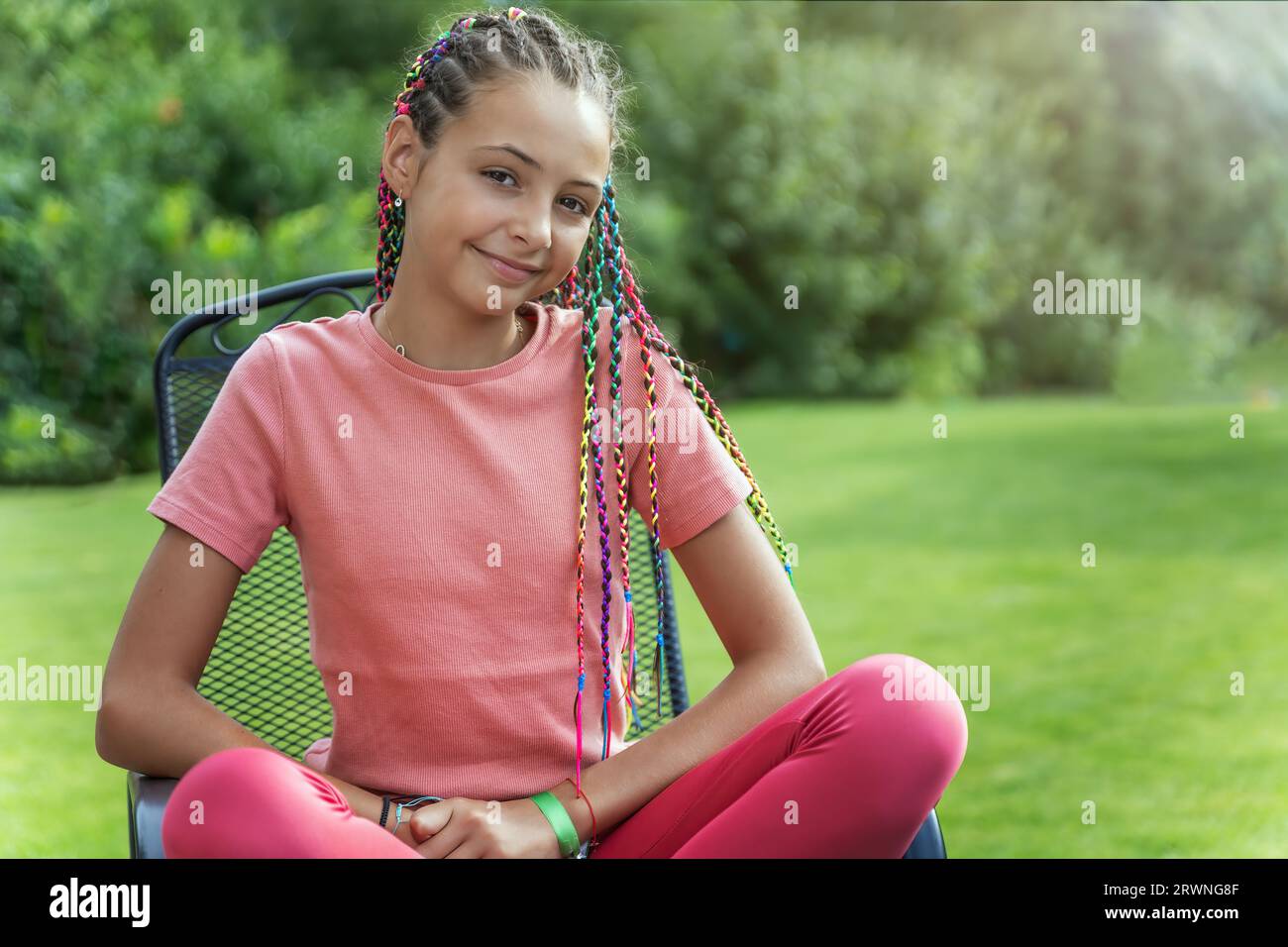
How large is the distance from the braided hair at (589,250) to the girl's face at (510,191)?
28 mm

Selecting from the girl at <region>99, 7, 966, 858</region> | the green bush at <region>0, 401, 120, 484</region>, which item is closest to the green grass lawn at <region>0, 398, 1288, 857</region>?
the green bush at <region>0, 401, 120, 484</region>

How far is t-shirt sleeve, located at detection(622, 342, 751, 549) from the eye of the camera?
4.64 ft

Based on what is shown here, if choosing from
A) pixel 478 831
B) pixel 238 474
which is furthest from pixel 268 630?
pixel 478 831

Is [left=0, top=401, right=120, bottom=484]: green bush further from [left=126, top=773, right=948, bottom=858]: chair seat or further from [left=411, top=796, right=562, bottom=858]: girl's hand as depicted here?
[left=411, top=796, right=562, bottom=858]: girl's hand

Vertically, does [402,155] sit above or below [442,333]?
above

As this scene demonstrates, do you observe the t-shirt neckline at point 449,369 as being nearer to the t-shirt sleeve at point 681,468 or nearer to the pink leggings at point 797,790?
the t-shirt sleeve at point 681,468

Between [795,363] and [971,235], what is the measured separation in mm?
2082

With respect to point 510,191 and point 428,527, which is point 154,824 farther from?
point 510,191

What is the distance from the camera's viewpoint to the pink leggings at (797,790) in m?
1.13

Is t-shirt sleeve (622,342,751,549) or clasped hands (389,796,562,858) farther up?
t-shirt sleeve (622,342,751,549)

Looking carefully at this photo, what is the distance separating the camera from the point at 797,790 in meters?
1.24

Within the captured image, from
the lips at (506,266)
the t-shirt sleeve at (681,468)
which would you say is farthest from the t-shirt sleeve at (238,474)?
the t-shirt sleeve at (681,468)

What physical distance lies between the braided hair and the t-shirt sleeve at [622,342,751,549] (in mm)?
10

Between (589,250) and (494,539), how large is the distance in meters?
0.38
